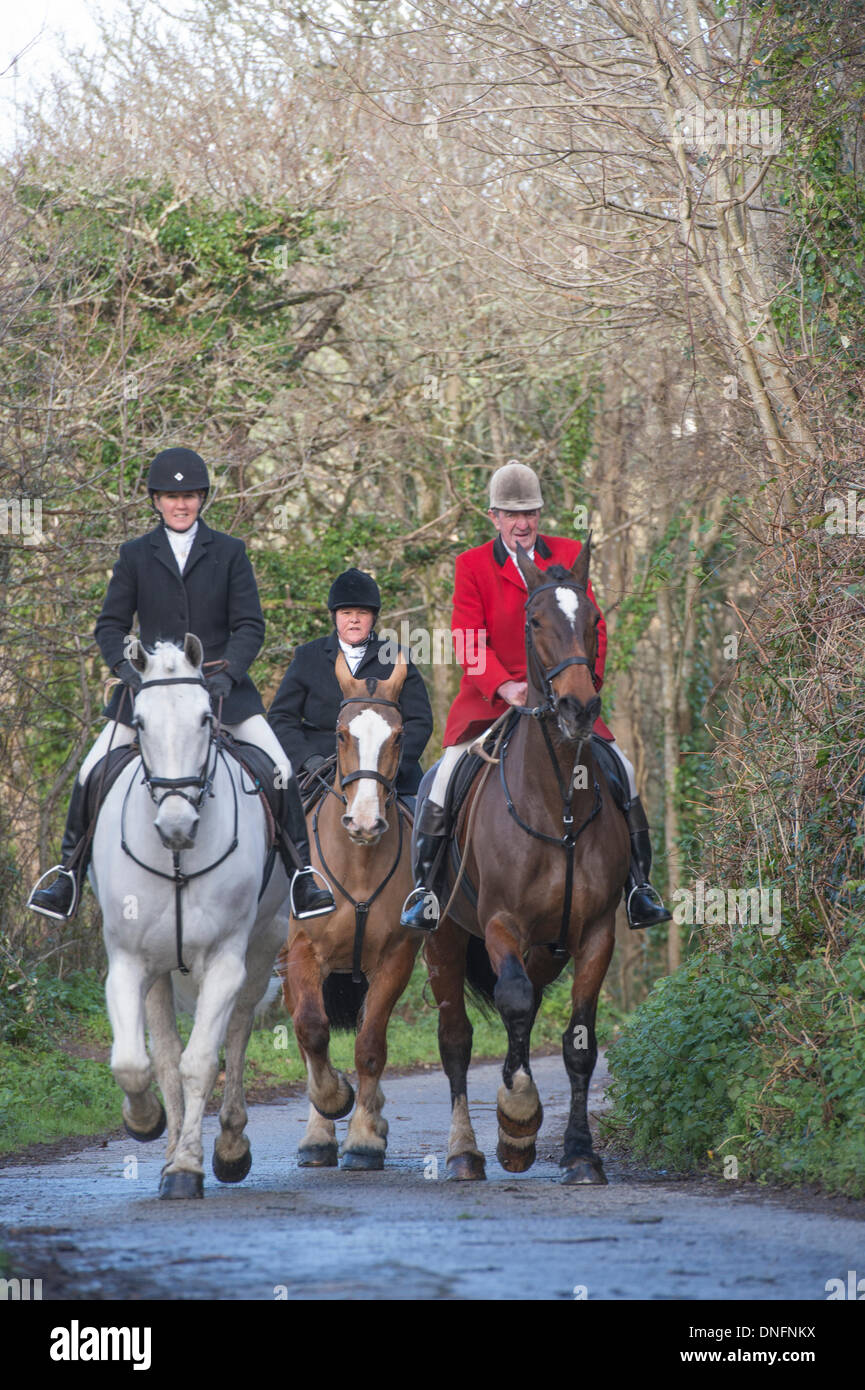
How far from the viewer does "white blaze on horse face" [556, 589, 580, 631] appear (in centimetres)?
788

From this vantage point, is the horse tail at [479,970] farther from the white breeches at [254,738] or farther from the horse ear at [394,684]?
the white breeches at [254,738]

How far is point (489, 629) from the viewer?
935cm

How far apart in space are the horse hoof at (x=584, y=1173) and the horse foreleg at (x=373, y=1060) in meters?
1.38

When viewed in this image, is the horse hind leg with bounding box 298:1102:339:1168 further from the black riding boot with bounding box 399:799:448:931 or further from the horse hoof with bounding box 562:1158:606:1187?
the horse hoof with bounding box 562:1158:606:1187

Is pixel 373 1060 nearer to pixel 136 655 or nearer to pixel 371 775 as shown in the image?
pixel 371 775

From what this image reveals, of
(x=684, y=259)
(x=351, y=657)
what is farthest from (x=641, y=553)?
(x=351, y=657)

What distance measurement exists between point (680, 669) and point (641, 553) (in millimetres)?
1884

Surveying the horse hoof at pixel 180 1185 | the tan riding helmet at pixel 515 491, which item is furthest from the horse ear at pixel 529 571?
the horse hoof at pixel 180 1185

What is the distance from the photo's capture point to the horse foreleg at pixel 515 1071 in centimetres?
784

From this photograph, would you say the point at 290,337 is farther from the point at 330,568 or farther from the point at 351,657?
the point at 351,657

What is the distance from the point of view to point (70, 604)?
16.3 m

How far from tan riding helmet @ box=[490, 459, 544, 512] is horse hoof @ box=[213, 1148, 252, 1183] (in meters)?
3.66
